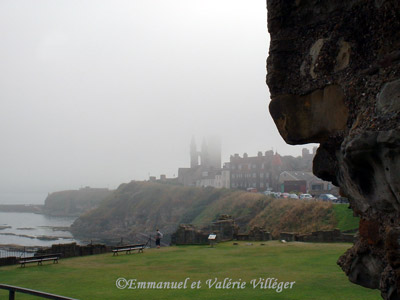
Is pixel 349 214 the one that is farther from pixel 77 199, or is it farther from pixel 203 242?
pixel 77 199

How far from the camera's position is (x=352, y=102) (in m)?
3.69

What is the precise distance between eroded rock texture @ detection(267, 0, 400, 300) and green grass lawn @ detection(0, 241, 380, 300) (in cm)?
594

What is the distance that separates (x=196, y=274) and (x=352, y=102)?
10.5 metres

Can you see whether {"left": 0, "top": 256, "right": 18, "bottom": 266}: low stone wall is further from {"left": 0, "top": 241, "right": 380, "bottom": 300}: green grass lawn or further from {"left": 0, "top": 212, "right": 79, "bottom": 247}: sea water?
{"left": 0, "top": 212, "right": 79, "bottom": 247}: sea water

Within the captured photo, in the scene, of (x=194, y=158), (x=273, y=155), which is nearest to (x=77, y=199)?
(x=194, y=158)

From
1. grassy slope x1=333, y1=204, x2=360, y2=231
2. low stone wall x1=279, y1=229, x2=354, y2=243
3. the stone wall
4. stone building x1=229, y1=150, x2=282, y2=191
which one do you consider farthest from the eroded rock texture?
stone building x1=229, y1=150, x2=282, y2=191

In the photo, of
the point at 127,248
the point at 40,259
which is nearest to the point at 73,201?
the point at 127,248

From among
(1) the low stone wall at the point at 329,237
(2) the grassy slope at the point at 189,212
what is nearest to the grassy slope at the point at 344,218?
(2) the grassy slope at the point at 189,212

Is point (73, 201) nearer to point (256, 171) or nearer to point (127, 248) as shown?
point (256, 171)

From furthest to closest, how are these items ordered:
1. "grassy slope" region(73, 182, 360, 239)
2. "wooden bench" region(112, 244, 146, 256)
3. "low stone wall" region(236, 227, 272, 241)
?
1. "grassy slope" region(73, 182, 360, 239)
2. "low stone wall" region(236, 227, 272, 241)
3. "wooden bench" region(112, 244, 146, 256)

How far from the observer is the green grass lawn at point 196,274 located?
9852 millimetres

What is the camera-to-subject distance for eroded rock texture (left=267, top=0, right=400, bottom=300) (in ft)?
10.6

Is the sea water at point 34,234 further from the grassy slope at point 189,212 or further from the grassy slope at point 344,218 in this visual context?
the grassy slope at point 344,218

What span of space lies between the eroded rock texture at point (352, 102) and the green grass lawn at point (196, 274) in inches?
234
